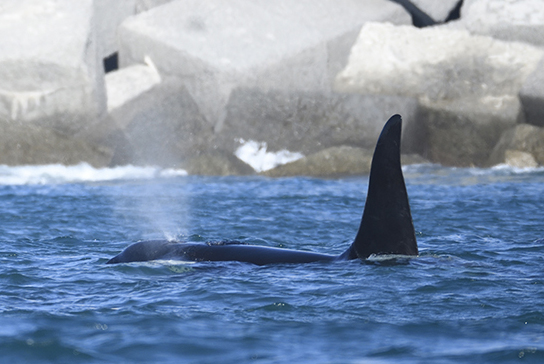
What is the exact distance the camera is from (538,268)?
740cm

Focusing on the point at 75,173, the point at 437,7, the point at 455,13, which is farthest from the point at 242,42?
the point at 455,13

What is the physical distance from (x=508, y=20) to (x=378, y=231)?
16338mm

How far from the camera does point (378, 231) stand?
689 cm

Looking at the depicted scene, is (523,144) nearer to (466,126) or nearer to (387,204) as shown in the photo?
(466,126)

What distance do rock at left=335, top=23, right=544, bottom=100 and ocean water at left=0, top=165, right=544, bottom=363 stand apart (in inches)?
367

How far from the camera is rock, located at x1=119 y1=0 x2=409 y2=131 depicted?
20.5 m

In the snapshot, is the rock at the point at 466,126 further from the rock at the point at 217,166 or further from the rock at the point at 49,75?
the rock at the point at 49,75

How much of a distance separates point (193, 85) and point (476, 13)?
27.6 feet

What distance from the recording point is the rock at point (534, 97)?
67.2 feet

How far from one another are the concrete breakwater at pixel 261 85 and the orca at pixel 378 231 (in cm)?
1201

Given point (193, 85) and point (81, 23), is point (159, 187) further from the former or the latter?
point (81, 23)

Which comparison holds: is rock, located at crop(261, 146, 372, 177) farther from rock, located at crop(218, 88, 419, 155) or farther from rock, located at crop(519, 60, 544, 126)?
rock, located at crop(519, 60, 544, 126)

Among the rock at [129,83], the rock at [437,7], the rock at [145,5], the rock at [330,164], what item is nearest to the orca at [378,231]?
the rock at [330,164]

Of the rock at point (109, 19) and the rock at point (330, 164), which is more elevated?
the rock at point (109, 19)
